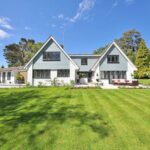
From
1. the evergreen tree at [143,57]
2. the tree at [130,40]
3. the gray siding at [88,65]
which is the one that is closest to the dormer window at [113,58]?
the gray siding at [88,65]

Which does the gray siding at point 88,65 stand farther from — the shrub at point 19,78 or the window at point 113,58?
the shrub at point 19,78

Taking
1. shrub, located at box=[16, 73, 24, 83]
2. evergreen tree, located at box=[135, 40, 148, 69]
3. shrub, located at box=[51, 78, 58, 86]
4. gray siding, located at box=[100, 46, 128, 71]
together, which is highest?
evergreen tree, located at box=[135, 40, 148, 69]

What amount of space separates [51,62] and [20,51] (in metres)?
38.3

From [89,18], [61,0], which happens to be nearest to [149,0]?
[89,18]

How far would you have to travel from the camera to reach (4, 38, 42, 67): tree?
187ft

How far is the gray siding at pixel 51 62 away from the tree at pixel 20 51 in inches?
1301

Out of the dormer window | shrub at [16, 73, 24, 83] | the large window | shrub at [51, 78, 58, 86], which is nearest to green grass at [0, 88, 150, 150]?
shrub at [51, 78, 58, 86]

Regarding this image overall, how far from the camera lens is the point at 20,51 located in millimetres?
59062

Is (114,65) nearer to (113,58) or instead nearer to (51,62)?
(113,58)

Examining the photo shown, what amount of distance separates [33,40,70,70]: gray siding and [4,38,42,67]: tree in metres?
33.1

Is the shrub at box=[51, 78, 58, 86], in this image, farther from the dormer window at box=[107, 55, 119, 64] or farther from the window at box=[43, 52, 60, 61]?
the dormer window at box=[107, 55, 119, 64]

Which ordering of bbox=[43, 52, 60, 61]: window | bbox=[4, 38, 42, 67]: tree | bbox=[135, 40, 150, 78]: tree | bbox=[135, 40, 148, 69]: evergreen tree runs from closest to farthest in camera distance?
1. bbox=[43, 52, 60, 61]: window
2. bbox=[135, 40, 150, 78]: tree
3. bbox=[135, 40, 148, 69]: evergreen tree
4. bbox=[4, 38, 42, 67]: tree

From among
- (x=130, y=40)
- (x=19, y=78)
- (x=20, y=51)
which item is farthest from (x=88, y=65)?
(x=130, y=40)

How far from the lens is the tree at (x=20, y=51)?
187 feet
